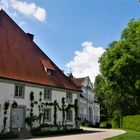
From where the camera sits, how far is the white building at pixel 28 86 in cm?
2941

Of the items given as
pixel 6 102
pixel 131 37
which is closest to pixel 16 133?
pixel 6 102

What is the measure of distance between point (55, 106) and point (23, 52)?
704cm

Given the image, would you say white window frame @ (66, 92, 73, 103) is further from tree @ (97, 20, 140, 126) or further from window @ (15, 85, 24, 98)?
window @ (15, 85, 24, 98)

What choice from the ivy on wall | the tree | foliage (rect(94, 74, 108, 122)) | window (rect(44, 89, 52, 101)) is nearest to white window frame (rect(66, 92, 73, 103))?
the ivy on wall

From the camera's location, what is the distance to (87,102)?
6825 cm

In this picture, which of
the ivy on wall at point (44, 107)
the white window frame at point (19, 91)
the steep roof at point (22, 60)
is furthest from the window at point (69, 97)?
the white window frame at point (19, 91)

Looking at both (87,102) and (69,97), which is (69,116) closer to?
(69,97)

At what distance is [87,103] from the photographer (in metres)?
68.1

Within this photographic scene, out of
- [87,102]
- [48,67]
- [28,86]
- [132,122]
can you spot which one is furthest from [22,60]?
[87,102]

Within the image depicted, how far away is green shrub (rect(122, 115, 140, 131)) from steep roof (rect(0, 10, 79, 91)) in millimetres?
9880

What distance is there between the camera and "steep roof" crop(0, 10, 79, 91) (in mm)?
30888

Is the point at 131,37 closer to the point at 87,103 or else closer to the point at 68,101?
the point at 68,101

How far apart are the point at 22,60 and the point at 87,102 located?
3691cm

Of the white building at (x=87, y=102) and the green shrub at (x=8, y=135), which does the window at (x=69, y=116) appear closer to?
the green shrub at (x=8, y=135)
